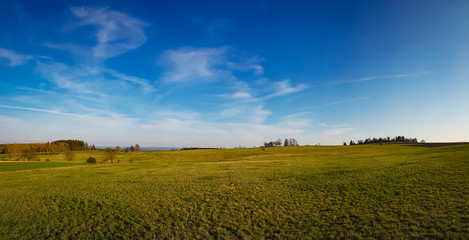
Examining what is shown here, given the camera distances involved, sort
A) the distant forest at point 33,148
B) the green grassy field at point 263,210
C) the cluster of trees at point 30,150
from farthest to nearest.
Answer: the distant forest at point 33,148
the cluster of trees at point 30,150
the green grassy field at point 263,210

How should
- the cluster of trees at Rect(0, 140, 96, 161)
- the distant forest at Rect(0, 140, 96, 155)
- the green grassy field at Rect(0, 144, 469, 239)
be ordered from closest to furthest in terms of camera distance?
the green grassy field at Rect(0, 144, 469, 239), the cluster of trees at Rect(0, 140, 96, 161), the distant forest at Rect(0, 140, 96, 155)

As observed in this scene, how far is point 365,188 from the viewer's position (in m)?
14.5

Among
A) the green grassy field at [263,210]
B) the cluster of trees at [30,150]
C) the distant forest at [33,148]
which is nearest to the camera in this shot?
the green grassy field at [263,210]

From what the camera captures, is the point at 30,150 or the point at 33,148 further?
the point at 33,148

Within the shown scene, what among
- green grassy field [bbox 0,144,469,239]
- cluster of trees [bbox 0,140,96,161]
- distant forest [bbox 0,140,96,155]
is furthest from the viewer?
distant forest [bbox 0,140,96,155]

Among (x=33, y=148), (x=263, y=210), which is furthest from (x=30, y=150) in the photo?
(x=263, y=210)

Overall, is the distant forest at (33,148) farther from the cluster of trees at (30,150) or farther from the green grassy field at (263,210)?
the green grassy field at (263,210)

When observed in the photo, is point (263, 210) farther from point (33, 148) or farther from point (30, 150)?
point (33, 148)

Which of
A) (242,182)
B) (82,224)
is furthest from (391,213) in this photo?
(82,224)

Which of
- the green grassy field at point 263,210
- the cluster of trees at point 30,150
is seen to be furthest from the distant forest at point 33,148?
the green grassy field at point 263,210

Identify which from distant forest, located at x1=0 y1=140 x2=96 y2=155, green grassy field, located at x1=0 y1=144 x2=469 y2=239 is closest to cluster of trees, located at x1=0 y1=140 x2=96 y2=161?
distant forest, located at x1=0 y1=140 x2=96 y2=155

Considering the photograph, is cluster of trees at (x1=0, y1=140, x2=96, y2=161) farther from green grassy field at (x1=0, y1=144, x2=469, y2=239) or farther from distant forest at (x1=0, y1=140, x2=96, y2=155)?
green grassy field at (x1=0, y1=144, x2=469, y2=239)

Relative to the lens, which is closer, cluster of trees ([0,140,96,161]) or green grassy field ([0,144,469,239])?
green grassy field ([0,144,469,239])

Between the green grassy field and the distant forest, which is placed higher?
the distant forest
